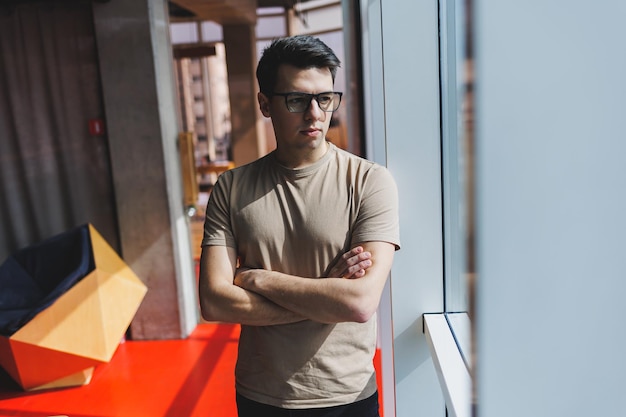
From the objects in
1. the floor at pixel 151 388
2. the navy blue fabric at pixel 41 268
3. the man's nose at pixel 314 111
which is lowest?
the floor at pixel 151 388

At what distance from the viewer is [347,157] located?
5.62 ft

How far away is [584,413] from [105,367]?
166 inches

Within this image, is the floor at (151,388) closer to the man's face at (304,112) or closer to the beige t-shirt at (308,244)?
the beige t-shirt at (308,244)

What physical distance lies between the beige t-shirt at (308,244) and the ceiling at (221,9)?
3256mm

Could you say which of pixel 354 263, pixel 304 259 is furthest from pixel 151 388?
pixel 354 263

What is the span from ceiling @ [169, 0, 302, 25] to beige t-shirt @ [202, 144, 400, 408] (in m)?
3.26

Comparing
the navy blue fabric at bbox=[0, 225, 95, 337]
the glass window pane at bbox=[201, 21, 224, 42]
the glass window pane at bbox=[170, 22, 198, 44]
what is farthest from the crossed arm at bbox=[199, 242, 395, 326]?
the glass window pane at bbox=[170, 22, 198, 44]

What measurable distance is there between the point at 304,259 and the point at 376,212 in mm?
261

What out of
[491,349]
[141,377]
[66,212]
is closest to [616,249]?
[491,349]

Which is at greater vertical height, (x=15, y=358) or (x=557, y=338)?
(x=557, y=338)

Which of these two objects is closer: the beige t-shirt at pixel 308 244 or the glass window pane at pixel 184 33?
the beige t-shirt at pixel 308 244

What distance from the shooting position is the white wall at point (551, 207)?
0.56 meters

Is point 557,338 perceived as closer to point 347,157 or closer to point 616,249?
point 616,249

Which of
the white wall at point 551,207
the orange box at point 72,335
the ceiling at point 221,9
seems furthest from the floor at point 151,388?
the white wall at point 551,207
